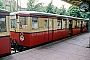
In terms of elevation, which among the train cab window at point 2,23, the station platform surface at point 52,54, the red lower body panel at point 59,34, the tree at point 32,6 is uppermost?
the tree at point 32,6

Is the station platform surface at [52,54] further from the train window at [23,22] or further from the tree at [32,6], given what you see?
the tree at [32,6]

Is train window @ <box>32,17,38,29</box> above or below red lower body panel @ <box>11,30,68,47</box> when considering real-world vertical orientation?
above

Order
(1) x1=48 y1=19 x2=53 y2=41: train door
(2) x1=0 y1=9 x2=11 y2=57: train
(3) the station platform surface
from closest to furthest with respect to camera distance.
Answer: (2) x1=0 y1=9 x2=11 y2=57: train < (3) the station platform surface < (1) x1=48 y1=19 x2=53 y2=41: train door

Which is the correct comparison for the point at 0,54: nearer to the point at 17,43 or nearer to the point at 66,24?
the point at 17,43

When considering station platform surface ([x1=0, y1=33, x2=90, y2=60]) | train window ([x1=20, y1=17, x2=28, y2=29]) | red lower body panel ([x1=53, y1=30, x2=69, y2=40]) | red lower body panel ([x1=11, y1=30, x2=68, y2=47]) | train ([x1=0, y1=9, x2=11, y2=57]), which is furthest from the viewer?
red lower body panel ([x1=53, y1=30, x2=69, y2=40])

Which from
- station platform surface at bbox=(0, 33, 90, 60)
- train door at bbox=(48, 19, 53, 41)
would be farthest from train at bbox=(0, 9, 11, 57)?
train door at bbox=(48, 19, 53, 41)

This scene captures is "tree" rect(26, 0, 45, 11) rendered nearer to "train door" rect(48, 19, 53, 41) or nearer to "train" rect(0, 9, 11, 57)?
"train door" rect(48, 19, 53, 41)

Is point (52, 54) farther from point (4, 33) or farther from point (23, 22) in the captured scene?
point (23, 22)

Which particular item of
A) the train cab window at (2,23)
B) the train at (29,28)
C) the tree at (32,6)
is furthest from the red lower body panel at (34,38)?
the tree at (32,6)

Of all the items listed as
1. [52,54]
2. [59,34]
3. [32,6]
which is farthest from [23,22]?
[32,6]

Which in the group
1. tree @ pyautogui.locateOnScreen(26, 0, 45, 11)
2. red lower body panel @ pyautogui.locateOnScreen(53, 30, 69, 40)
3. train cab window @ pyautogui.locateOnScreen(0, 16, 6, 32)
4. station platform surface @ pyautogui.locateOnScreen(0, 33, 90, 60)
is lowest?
station platform surface @ pyautogui.locateOnScreen(0, 33, 90, 60)

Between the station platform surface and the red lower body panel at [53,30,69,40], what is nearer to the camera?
the station platform surface

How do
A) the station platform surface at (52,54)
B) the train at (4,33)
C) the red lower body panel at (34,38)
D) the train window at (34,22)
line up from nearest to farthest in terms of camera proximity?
the train at (4,33)
the station platform surface at (52,54)
the red lower body panel at (34,38)
the train window at (34,22)

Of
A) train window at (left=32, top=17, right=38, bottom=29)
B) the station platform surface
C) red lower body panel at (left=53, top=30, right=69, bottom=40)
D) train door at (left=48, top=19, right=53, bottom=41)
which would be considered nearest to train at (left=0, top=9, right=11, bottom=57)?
the station platform surface
